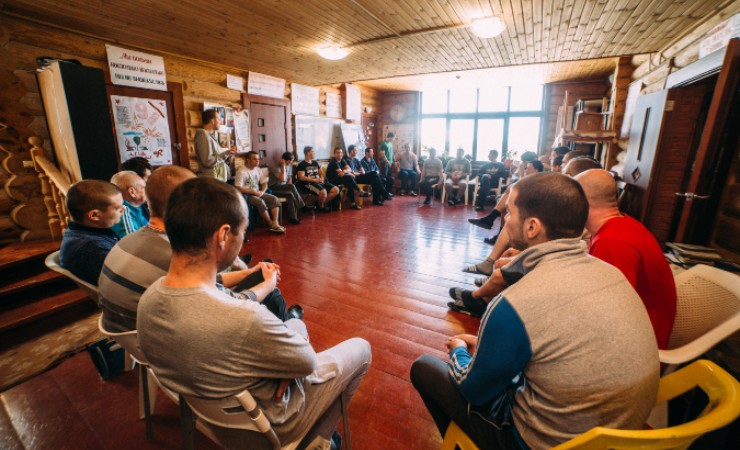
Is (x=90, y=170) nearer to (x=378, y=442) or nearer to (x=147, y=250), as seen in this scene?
(x=147, y=250)

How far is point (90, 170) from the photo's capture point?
298 cm

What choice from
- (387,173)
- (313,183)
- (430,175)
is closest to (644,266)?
(313,183)

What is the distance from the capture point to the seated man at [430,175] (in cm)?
746

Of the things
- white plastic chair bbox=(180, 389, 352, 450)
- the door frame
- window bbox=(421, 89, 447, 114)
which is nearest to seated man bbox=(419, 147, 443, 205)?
window bbox=(421, 89, 447, 114)

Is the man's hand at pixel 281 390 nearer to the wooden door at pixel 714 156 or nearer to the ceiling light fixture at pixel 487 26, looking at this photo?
the wooden door at pixel 714 156

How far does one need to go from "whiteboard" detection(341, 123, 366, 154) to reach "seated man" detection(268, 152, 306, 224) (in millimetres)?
2163

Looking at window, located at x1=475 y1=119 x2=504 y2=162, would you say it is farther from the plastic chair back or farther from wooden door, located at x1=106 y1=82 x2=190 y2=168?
the plastic chair back

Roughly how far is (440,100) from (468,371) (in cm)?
951

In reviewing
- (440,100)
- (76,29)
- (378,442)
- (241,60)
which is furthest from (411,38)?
(440,100)

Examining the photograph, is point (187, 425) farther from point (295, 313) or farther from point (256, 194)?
point (256, 194)

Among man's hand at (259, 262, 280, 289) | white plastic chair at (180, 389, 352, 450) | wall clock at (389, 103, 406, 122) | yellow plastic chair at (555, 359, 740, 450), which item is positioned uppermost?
wall clock at (389, 103, 406, 122)

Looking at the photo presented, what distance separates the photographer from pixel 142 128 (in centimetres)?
403

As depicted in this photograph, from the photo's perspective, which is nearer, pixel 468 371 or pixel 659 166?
pixel 468 371

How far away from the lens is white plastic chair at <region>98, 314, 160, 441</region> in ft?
4.09
